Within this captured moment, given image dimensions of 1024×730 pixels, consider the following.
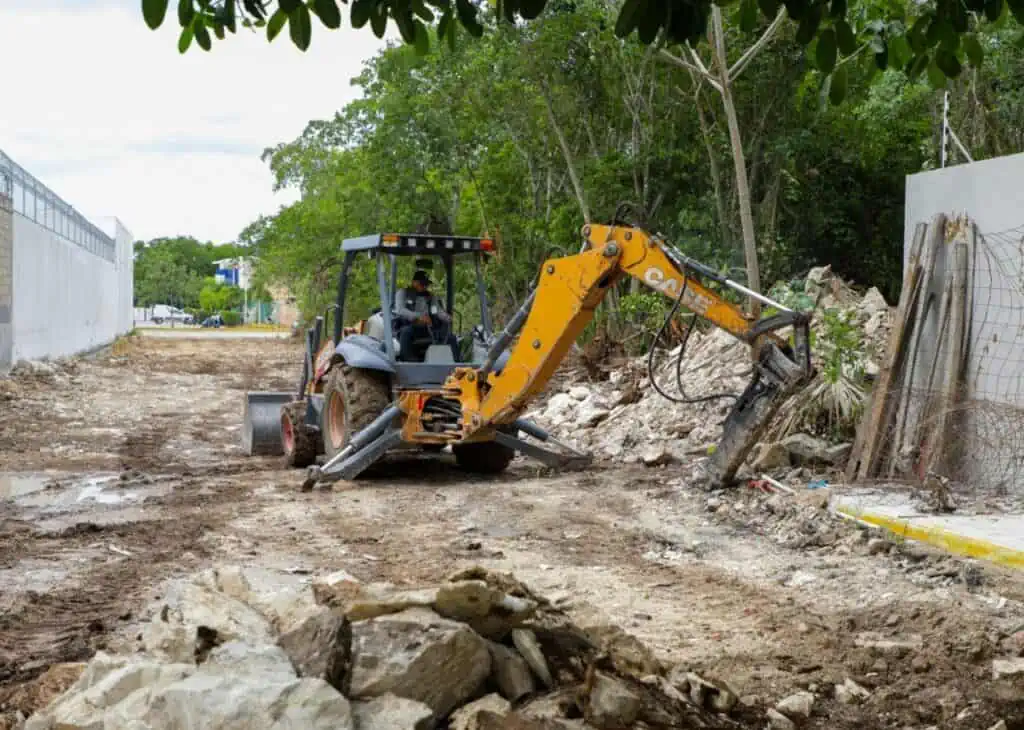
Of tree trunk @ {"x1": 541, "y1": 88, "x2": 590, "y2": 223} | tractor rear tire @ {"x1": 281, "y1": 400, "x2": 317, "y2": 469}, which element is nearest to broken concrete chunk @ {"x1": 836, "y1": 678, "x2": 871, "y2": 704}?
tractor rear tire @ {"x1": 281, "y1": 400, "x2": 317, "y2": 469}

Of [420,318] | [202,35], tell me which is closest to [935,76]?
[202,35]

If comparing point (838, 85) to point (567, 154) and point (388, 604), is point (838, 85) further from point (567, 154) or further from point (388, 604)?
point (567, 154)

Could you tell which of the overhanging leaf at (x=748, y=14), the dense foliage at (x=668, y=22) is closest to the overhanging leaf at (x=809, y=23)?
the dense foliage at (x=668, y=22)

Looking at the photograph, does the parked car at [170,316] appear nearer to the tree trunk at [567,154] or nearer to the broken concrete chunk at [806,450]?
the tree trunk at [567,154]

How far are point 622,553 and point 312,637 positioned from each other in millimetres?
4619

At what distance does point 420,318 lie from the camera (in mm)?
13258

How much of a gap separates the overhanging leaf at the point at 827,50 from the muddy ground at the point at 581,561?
8.93 ft

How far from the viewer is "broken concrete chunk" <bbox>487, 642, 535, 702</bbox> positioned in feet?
17.2

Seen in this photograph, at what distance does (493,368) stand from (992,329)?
4464 millimetres

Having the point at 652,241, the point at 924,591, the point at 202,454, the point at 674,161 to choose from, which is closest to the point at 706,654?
the point at 924,591

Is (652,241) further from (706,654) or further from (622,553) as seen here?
(706,654)

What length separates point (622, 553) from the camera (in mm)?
9430

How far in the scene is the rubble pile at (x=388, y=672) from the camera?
455cm

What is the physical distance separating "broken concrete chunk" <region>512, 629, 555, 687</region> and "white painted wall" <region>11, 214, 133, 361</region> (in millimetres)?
24126
